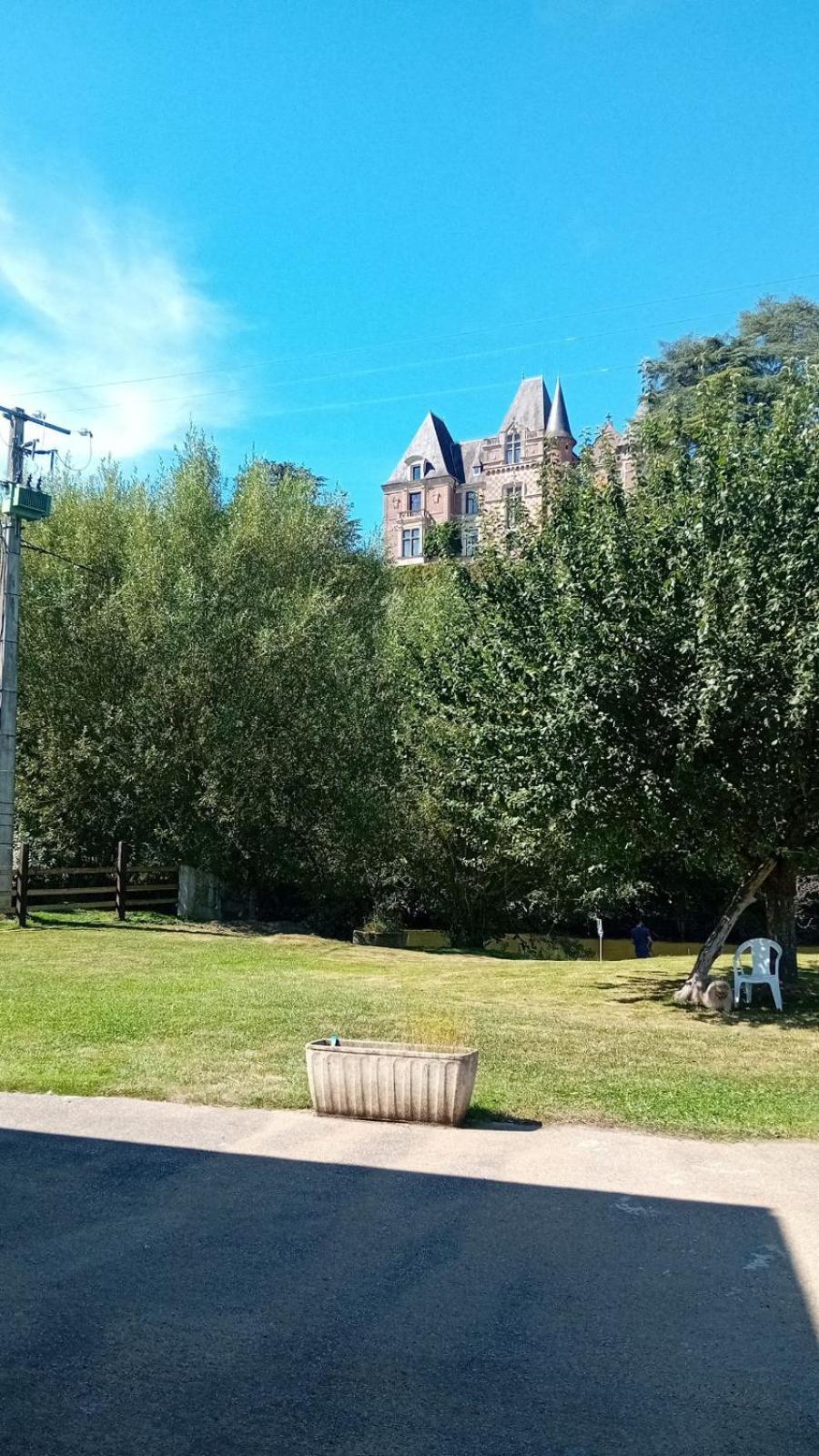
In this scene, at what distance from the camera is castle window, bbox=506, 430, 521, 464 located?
71250mm

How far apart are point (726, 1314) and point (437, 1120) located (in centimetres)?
302

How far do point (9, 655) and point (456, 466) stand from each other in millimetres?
58161

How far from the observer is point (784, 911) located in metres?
15.0

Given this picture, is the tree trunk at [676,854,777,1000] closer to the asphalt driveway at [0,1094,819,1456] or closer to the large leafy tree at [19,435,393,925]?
the asphalt driveway at [0,1094,819,1456]

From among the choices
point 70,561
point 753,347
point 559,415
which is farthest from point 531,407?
point 70,561

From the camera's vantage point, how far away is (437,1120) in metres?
7.05

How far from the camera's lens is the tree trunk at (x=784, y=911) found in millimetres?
14781

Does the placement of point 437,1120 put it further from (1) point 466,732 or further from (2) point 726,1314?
(1) point 466,732

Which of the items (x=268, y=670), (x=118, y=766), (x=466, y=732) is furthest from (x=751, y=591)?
(x=118, y=766)

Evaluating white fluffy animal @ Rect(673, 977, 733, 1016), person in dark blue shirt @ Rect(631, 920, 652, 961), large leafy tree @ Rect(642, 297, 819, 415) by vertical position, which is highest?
large leafy tree @ Rect(642, 297, 819, 415)

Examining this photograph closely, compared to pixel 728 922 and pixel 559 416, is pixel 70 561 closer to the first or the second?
pixel 728 922

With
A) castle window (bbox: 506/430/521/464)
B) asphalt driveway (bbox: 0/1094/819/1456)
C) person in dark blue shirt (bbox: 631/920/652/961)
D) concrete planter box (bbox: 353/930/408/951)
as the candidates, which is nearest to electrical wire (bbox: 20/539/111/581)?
concrete planter box (bbox: 353/930/408/951)

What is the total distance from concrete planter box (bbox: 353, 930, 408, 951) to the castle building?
45.6 meters

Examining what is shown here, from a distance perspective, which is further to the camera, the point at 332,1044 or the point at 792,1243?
the point at 332,1044
